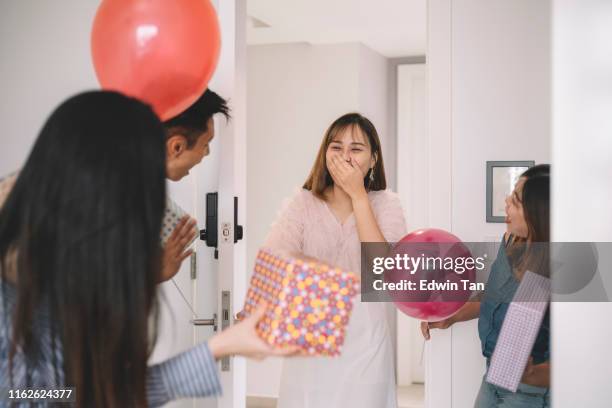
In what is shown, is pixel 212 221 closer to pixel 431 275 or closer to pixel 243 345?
pixel 431 275

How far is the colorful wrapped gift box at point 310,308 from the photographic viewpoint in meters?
1.15

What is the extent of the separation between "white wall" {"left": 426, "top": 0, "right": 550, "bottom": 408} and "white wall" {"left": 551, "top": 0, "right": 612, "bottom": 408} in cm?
54

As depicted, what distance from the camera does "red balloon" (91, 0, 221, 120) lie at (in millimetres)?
1438

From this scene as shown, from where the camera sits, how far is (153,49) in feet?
4.71

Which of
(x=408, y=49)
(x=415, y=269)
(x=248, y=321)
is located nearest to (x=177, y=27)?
(x=248, y=321)

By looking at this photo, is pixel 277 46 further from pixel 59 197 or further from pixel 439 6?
pixel 59 197

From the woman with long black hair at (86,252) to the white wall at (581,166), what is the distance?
3.23ft

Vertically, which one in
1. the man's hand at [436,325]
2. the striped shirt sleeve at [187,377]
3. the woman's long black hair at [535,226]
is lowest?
the man's hand at [436,325]

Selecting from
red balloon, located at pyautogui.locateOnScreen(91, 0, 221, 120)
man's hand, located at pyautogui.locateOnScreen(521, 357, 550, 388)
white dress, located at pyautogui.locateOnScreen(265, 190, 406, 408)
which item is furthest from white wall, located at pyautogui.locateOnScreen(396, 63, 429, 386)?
red balloon, located at pyautogui.locateOnScreen(91, 0, 221, 120)

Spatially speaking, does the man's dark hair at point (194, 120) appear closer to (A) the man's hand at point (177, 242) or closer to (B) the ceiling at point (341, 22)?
(A) the man's hand at point (177, 242)

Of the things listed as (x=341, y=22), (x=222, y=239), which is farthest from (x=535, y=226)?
(x=341, y=22)

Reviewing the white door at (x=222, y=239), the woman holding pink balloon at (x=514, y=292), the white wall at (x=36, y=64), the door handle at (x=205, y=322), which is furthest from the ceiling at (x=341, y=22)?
the door handle at (x=205, y=322)

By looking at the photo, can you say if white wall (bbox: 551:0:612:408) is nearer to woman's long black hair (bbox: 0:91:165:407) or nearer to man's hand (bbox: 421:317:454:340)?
man's hand (bbox: 421:317:454:340)

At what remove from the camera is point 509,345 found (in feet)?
5.98
